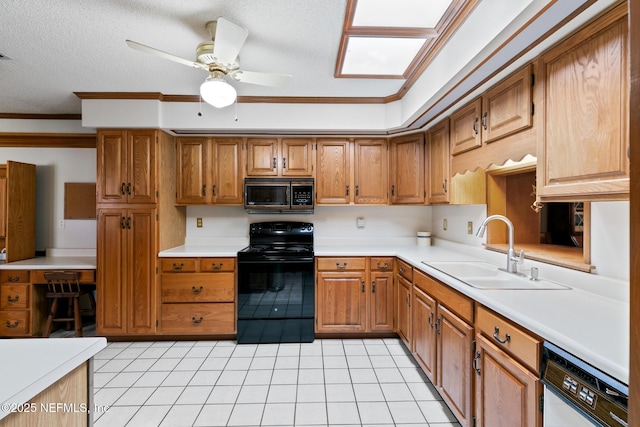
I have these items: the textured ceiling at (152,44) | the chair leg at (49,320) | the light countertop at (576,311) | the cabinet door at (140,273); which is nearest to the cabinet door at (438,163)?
the textured ceiling at (152,44)

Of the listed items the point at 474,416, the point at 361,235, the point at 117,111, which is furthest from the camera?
the point at 361,235

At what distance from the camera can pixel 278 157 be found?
10.4 feet

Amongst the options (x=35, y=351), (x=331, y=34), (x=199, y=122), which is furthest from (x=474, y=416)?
(x=199, y=122)

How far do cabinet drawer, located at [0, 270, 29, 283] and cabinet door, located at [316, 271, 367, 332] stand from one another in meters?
2.75

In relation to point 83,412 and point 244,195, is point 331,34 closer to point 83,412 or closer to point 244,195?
point 244,195

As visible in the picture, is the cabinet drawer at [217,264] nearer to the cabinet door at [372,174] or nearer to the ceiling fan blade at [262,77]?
the cabinet door at [372,174]

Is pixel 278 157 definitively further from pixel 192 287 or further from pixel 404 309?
pixel 404 309

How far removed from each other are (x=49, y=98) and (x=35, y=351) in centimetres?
311

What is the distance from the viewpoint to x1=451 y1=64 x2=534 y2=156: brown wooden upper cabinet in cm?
157

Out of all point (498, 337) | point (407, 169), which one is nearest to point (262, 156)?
point (407, 169)

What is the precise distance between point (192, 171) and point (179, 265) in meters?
0.96

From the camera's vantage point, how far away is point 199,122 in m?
2.91

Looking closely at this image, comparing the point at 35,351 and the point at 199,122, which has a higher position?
the point at 199,122

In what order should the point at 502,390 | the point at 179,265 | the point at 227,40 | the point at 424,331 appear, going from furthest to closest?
the point at 179,265 → the point at 424,331 → the point at 227,40 → the point at 502,390
